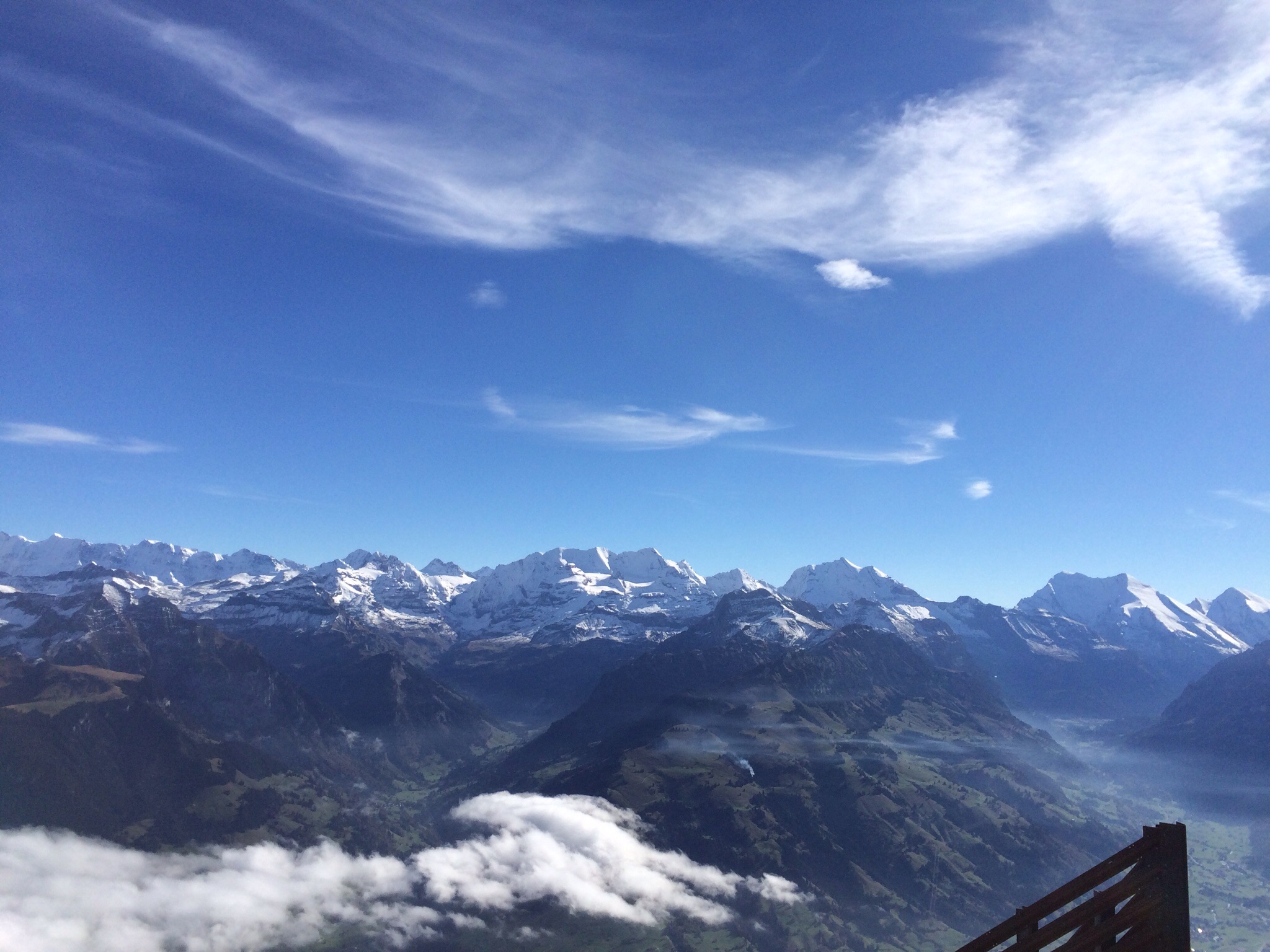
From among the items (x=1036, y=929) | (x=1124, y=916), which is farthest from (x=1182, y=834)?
(x=1036, y=929)

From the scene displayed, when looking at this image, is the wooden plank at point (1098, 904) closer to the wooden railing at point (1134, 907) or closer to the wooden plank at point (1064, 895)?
the wooden railing at point (1134, 907)

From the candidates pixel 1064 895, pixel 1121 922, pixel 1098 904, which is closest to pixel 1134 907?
pixel 1121 922

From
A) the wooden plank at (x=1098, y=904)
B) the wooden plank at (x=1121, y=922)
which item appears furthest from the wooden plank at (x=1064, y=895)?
the wooden plank at (x=1121, y=922)

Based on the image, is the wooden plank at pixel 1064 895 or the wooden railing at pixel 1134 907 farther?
the wooden plank at pixel 1064 895

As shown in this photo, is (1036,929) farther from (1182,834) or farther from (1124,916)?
(1182,834)

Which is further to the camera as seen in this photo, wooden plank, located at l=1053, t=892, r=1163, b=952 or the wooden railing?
wooden plank, located at l=1053, t=892, r=1163, b=952

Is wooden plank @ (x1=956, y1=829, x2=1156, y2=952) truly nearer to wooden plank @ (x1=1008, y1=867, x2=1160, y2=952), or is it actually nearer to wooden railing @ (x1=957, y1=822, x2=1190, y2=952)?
wooden railing @ (x1=957, y1=822, x2=1190, y2=952)

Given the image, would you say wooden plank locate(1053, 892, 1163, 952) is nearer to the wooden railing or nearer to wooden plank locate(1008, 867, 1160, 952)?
the wooden railing

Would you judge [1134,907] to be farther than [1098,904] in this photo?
No

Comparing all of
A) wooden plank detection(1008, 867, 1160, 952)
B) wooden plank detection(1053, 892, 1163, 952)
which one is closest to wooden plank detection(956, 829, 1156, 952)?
wooden plank detection(1008, 867, 1160, 952)

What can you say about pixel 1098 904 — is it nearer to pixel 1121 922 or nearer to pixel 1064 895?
pixel 1064 895
